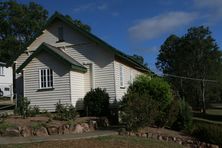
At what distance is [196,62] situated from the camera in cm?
6078

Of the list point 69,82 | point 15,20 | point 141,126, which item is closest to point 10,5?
point 15,20

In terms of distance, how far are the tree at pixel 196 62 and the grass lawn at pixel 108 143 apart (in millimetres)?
42752

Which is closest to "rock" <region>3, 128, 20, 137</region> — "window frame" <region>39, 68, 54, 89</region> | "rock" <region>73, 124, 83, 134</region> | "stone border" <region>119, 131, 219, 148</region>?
"rock" <region>73, 124, 83, 134</region>

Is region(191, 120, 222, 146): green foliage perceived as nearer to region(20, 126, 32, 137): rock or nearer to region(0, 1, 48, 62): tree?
region(20, 126, 32, 137): rock

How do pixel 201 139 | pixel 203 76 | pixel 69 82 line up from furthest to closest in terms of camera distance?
pixel 203 76 < pixel 69 82 < pixel 201 139

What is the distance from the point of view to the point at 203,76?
59438mm

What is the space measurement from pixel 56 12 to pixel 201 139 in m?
12.2

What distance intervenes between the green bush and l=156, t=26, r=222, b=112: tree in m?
38.0

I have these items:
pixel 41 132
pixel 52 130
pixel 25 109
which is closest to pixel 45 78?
pixel 25 109

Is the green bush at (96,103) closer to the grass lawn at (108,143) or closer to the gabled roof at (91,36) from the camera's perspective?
the gabled roof at (91,36)

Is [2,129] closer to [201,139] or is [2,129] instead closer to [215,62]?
[201,139]

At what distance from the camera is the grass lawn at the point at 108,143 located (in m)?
12.8

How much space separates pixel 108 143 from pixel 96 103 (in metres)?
6.92

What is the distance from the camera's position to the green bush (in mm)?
20516
